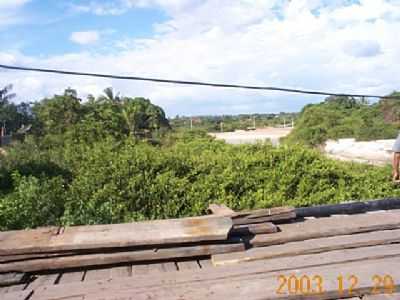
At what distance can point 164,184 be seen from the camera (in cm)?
701

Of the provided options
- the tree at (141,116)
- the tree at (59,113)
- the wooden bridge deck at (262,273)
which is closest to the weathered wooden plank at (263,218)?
the wooden bridge deck at (262,273)

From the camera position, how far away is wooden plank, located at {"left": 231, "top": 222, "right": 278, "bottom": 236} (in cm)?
274

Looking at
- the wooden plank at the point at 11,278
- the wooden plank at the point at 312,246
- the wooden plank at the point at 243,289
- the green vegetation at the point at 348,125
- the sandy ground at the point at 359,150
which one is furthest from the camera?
the green vegetation at the point at 348,125

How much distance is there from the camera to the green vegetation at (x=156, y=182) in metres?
5.82

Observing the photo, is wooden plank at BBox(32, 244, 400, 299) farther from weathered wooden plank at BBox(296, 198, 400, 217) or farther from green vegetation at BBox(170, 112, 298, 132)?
green vegetation at BBox(170, 112, 298, 132)

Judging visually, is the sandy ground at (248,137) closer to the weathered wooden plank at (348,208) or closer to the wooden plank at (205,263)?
the weathered wooden plank at (348,208)

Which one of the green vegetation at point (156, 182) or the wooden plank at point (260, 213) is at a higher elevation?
the wooden plank at point (260, 213)

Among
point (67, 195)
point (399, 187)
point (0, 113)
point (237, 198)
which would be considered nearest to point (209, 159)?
point (237, 198)

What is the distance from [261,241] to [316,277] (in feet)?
1.85

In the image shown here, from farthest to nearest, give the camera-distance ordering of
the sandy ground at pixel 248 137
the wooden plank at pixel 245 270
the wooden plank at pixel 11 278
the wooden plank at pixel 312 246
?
the sandy ground at pixel 248 137
the wooden plank at pixel 312 246
the wooden plank at pixel 11 278
the wooden plank at pixel 245 270

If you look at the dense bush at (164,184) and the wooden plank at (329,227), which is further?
the dense bush at (164,184)

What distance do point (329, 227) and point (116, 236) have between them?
141 cm

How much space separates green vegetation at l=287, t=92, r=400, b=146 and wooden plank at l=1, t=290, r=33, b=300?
53.4 feet

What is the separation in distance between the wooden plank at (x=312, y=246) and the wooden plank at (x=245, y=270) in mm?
48
